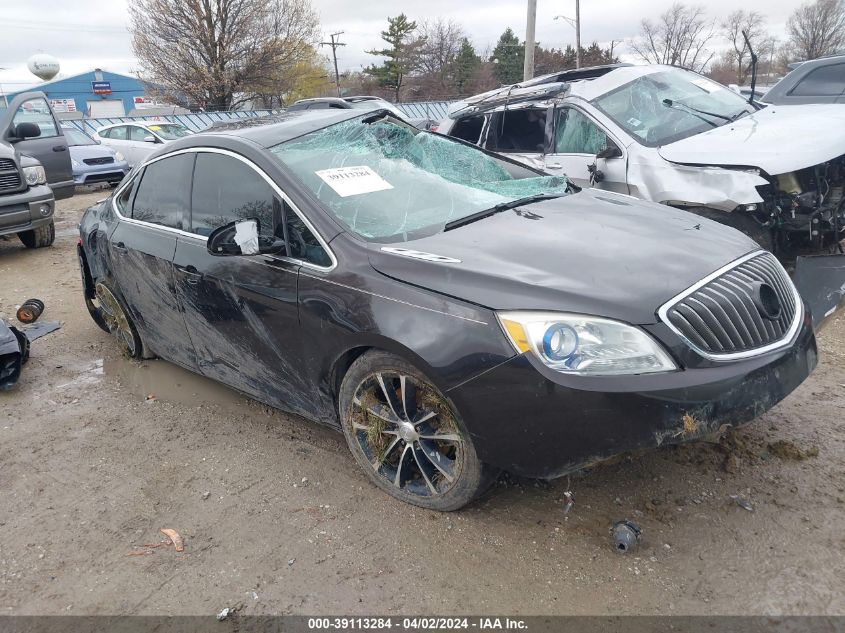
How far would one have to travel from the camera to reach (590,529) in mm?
2736

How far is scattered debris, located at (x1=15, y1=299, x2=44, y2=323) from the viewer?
19.3ft

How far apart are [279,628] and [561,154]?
5.19 m

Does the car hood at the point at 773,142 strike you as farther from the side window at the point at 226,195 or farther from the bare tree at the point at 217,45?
the bare tree at the point at 217,45

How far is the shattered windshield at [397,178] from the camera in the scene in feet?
10.2

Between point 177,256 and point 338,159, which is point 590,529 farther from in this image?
point 177,256

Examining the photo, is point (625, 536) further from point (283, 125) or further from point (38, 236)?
point (38, 236)

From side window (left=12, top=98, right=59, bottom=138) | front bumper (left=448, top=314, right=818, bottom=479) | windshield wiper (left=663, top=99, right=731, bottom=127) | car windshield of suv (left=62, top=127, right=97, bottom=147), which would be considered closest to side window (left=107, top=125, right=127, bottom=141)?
car windshield of suv (left=62, top=127, right=97, bottom=147)

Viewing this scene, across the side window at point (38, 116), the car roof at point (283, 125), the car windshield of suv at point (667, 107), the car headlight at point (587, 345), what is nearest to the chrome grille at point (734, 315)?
the car headlight at point (587, 345)

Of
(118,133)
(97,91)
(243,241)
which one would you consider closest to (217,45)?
(118,133)

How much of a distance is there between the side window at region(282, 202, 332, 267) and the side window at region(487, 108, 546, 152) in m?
4.06

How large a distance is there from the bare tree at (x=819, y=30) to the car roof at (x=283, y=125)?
60778 mm

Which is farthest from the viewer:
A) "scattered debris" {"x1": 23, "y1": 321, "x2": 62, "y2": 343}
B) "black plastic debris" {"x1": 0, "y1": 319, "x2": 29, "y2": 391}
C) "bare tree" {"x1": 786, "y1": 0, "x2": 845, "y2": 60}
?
"bare tree" {"x1": 786, "y1": 0, "x2": 845, "y2": 60}

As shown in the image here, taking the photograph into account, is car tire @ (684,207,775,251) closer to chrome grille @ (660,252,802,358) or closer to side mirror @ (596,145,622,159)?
side mirror @ (596,145,622,159)

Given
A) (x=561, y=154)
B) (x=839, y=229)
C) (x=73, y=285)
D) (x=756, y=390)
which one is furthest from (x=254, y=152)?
(x=73, y=285)
